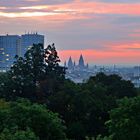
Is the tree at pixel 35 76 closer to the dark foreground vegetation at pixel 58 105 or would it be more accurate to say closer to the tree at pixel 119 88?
the dark foreground vegetation at pixel 58 105

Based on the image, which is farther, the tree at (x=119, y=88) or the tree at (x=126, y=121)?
the tree at (x=119, y=88)

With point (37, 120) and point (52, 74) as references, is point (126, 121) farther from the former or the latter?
point (52, 74)

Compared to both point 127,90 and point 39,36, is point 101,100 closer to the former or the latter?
point 127,90

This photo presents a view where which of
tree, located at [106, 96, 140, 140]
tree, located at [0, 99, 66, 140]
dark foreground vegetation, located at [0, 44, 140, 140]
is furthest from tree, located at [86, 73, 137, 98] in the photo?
tree, located at [106, 96, 140, 140]

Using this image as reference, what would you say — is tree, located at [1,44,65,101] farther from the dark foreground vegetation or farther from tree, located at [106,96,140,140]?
tree, located at [106,96,140,140]

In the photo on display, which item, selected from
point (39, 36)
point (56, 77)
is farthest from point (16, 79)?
point (39, 36)

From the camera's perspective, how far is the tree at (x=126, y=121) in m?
23.9

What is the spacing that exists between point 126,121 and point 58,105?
18.4m

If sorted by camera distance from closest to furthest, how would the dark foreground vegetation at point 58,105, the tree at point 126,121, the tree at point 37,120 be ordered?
the tree at point 126,121
the dark foreground vegetation at point 58,105
the tree at point 37,120

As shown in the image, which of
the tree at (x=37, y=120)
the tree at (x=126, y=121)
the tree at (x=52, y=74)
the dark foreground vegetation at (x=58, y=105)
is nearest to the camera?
the tree at (x=126, y=121)

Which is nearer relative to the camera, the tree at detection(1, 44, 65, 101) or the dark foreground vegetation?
the dark foreground vegetation

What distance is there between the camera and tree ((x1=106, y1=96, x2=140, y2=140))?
78.4 feet

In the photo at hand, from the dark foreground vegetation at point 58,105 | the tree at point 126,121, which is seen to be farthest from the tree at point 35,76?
the tree at point 126,121

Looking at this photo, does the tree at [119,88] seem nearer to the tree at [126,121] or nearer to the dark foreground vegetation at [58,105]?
the dark foreground vegetation at [58,105]
